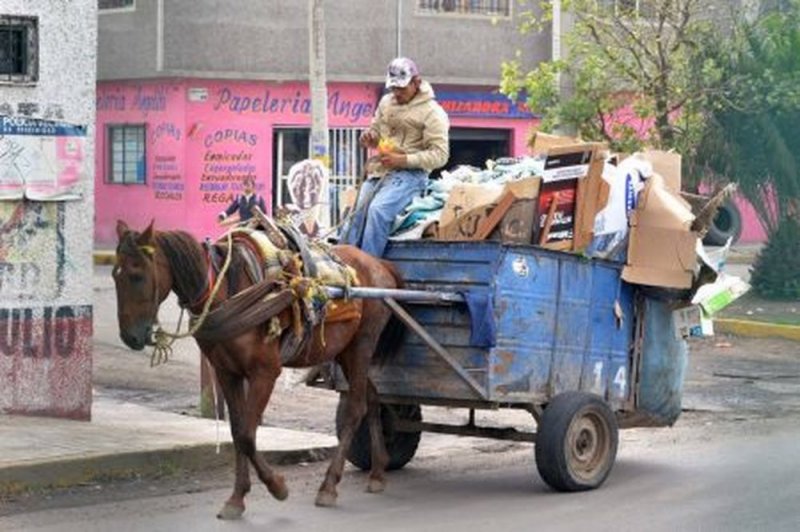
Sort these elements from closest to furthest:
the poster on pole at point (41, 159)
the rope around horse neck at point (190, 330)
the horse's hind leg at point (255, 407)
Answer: the rope around horse neck at point (190, 330) < the horse's hind leg at point (255, 407) < the poster on pole at point (41, 159)

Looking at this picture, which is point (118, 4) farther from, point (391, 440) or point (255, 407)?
point (255, 407)

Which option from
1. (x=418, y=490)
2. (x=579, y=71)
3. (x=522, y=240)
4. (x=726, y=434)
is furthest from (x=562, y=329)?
(x=579, y=71)

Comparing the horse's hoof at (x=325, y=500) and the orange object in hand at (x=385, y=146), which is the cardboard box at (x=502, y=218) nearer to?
the orange object in hand at (x=385, y=146)

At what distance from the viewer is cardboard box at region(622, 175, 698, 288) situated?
10.5 meters

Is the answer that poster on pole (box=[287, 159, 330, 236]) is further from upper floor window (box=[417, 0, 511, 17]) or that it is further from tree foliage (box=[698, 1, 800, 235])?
upper floor window (box=[417, 0, 511, 17])

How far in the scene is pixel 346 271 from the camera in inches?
381

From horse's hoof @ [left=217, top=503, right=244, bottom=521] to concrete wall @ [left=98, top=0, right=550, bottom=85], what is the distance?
2364cm

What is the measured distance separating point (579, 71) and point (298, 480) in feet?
40.5

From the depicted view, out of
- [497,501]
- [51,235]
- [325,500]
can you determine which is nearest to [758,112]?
[51,235]

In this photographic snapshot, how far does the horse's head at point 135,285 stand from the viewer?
876cm

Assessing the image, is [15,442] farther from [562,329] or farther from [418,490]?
[562,329]

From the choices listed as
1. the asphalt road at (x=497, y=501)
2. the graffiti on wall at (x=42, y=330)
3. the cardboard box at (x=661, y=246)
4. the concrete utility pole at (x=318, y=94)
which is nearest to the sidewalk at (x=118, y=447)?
the asphalt road at (x=497, y=501)

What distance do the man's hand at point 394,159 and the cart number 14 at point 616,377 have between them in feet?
6.07

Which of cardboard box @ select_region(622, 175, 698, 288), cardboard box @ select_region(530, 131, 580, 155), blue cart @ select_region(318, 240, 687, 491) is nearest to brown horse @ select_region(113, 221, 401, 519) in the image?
blue cart @ select_region(318, 240, 687, 491)
